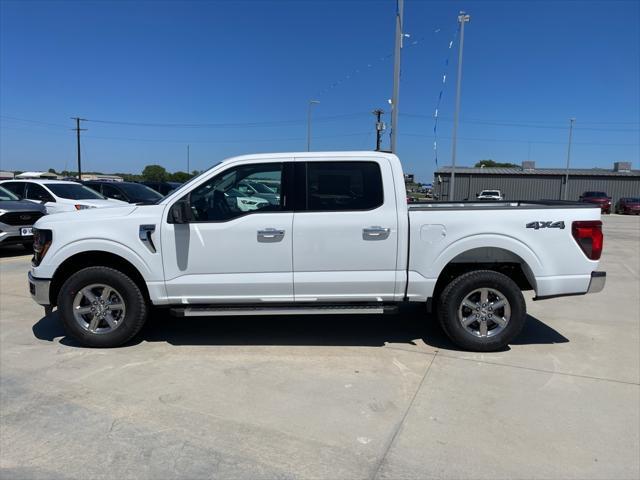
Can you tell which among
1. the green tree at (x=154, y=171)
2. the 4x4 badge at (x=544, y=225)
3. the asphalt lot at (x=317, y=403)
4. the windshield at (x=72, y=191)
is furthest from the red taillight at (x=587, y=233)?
the green tree at (x=154, y=171)

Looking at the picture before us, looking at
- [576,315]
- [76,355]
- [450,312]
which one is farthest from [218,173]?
[576,315]

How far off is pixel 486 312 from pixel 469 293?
0.27 meters

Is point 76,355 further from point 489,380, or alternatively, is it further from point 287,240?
point 489,380

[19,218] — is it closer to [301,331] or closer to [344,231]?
[301,331]

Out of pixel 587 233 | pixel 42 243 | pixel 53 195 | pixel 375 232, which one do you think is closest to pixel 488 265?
pixel 587 233

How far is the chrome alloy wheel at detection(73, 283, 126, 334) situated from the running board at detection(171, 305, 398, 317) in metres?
0.61

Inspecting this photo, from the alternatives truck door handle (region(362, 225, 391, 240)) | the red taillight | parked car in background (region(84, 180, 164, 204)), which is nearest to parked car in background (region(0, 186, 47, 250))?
parked car in background (region(84, 180, 164, 204))

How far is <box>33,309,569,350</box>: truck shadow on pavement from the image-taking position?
17.1 feet

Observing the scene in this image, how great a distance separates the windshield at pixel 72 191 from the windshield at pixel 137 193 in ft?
6.98

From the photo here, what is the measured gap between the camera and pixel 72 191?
1270 centimetres

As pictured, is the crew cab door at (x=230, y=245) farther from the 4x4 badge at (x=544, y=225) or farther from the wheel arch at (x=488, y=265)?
the 4x4 badge at (x=544, y=225)

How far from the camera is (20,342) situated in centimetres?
514

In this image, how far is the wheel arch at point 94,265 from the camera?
16.0 feet

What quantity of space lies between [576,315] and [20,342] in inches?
263
